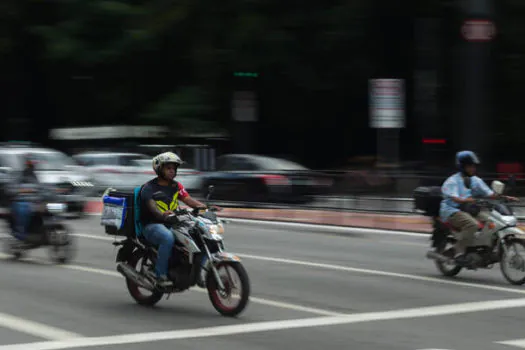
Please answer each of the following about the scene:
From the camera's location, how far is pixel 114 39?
3984 centimetres

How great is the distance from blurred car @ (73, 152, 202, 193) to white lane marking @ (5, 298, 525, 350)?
22.6 meters

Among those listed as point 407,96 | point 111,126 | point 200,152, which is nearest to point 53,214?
point 200,152

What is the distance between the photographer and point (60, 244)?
50.5ft

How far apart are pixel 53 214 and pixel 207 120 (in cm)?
2177

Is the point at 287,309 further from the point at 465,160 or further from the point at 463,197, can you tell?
the point at 465,160

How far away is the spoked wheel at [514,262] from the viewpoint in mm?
12992

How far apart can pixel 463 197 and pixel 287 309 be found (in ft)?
11.5

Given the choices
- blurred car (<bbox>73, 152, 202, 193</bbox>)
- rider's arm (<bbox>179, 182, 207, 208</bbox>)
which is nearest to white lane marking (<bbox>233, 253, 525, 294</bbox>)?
rider's arm (<bbox>179, 182, 207, 208</bbox>)

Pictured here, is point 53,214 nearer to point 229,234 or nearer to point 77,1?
point 229,234

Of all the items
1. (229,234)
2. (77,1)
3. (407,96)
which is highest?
(77,1)

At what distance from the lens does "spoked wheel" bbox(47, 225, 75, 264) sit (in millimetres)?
15422

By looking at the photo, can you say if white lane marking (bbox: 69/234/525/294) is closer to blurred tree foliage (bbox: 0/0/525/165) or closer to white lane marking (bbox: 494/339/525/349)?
white lane marking (bbox: 494/339/525/349)

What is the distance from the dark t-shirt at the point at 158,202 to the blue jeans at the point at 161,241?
102mm

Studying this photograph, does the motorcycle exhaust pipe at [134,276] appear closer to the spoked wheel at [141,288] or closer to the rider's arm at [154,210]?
the spoked wheel at [141,288]
